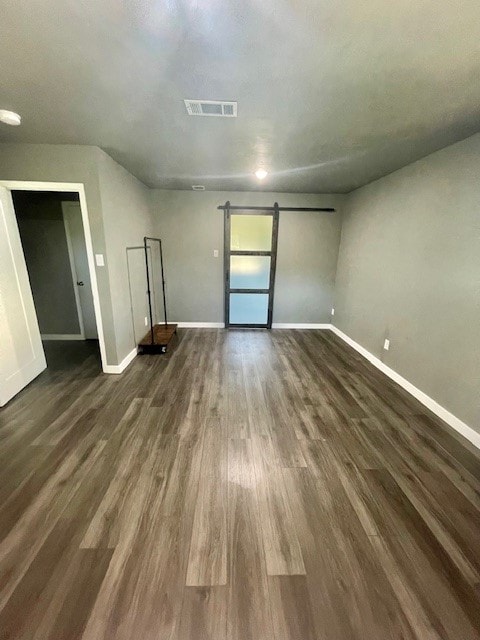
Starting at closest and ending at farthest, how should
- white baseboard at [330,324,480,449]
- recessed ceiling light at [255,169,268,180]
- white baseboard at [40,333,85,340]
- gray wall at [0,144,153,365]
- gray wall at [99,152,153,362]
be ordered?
white baseboard at [330,324,480,449] → gray wall at [0,144,153,365] → gray wall at [99,152,153,362] → recessed ceiling light at [255,169,268,180] → white baseboard at [40,333,85,340]

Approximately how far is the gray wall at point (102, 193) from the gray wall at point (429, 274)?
334cm

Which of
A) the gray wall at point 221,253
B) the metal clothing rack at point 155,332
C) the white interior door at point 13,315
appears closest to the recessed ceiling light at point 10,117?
the white interior door at point 13,315

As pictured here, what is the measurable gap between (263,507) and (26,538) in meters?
1.26

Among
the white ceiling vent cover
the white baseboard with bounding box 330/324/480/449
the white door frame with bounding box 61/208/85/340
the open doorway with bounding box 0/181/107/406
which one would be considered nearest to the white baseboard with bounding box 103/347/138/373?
the open doorway with bounding box 0/181/107/406

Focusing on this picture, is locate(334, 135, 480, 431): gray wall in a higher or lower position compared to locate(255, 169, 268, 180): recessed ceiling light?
lower

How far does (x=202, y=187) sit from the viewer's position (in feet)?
13.0

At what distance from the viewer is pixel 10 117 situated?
5.93 feet

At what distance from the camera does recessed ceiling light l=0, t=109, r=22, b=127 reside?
177cm

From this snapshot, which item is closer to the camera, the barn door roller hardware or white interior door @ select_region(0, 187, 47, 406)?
white interior door @ select_region(0, 187, 47, 406)

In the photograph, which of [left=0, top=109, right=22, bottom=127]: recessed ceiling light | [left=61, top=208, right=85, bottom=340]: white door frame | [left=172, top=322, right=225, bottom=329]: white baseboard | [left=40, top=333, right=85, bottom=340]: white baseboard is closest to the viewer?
[left=0, top=109, right=22, bottom=127]: recessed ceiling light

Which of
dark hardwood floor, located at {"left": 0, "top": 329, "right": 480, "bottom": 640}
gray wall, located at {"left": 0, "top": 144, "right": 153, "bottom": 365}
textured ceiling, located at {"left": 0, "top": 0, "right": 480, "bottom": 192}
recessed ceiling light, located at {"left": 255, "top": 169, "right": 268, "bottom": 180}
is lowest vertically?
dark hardwood floor, located at {"left": 0, "top": 329, "right": 480, "bottom": 640}

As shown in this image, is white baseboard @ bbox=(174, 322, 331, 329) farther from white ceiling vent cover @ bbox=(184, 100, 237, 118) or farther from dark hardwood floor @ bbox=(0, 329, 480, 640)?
white ceiling vent cover @ bbox=(184, 100, 237, 118)

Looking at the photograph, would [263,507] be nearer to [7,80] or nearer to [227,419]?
[227,419]

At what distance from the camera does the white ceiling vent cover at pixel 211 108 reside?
1650mm
